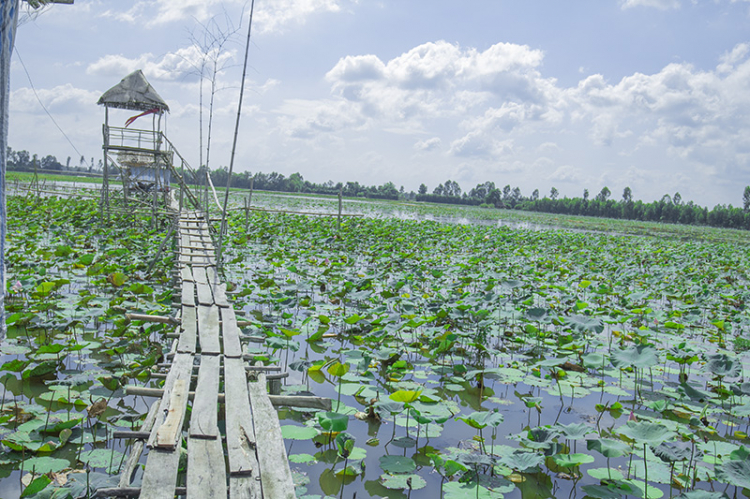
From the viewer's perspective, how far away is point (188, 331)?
3381 mm

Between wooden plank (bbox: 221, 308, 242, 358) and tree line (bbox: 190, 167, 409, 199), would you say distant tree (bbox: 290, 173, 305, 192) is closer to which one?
tree line (bbox: 190, 167, 409, 199)

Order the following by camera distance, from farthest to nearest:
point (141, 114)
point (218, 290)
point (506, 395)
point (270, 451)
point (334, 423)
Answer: point (141, 114) → point (218, 290) → point (506, 395) → point (334, 423) → point (270, 451)

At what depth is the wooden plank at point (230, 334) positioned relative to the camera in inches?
119

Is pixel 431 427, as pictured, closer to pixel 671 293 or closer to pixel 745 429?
pixel 745 429

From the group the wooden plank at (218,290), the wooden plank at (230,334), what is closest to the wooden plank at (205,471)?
the wooden plank at (230,334)

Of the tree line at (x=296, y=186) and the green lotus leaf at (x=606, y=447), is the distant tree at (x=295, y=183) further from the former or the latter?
the green lotus leaf at (x=606, y=447)

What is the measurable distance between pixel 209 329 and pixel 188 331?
0.47 feet

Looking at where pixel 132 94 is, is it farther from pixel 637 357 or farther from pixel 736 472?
pixel 736 472

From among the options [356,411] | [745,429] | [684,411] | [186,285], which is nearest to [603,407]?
[684,411]

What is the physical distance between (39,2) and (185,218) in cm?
564

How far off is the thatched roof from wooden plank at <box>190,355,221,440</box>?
1069 centimetres

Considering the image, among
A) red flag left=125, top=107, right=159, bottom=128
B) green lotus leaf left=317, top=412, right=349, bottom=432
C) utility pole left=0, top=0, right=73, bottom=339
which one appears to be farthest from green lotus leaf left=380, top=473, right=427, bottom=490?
red flag left=125, top=107, right=159, bottom=128

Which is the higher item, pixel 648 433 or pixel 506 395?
pixel 648 433

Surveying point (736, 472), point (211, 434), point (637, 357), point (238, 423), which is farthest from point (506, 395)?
point (211, 434)
